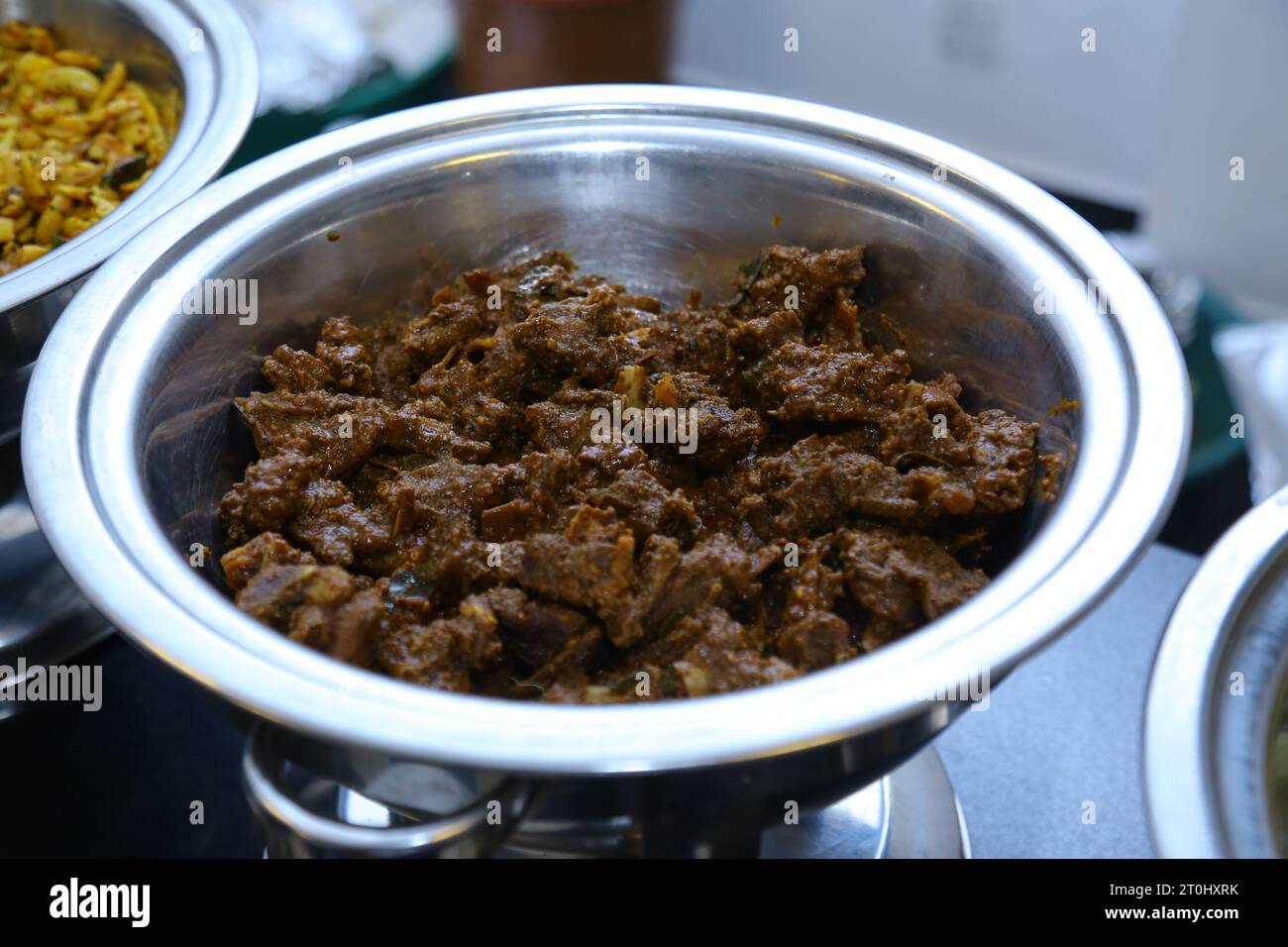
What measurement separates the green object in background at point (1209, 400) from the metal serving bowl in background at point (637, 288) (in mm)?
1628

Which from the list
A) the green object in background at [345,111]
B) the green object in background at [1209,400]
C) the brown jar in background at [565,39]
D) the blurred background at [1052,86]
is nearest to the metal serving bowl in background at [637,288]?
the blurred background at [1052,86]

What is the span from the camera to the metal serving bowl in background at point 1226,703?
973 mm

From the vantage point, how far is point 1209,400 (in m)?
3.20

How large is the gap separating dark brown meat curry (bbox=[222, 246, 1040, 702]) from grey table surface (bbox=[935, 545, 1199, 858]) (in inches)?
16.4

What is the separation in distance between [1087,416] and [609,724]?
0.69 metres

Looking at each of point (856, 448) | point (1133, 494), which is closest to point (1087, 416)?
point (1133, 494)

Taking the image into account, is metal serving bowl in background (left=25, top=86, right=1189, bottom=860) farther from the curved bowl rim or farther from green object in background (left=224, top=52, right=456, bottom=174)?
green object in background (left=224, top=52, right=456, bottom=174)

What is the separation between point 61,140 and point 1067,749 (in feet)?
6.90

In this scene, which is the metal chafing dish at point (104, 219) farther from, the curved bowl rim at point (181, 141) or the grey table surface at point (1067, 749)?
the grey table surface at point (1067, 749)

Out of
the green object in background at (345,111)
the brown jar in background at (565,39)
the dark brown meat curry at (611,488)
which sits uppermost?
the brown jar in background at (565,39)

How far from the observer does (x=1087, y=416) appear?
1353 millimetres

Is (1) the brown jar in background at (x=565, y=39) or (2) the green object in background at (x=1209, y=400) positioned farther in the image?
(1) the brown jar in background at (x=565, y=39)

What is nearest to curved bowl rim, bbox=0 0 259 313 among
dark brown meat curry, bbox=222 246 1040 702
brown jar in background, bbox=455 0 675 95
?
dark brown meat curry, bbox=222 246 1040 702
